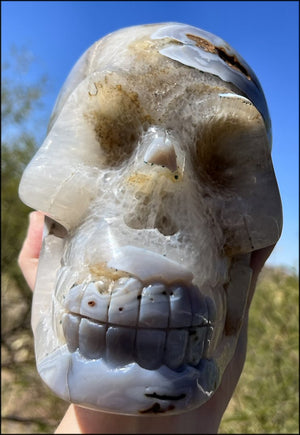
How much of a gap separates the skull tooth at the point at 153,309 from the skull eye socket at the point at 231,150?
0.17 m

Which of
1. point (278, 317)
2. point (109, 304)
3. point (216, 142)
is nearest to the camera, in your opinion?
point (109, 304)

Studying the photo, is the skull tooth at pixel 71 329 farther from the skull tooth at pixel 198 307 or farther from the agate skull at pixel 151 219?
the skull tooth at pixel 198 307

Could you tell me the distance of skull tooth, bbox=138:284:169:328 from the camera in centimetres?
38

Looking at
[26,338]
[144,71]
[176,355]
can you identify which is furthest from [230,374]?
[26,338]

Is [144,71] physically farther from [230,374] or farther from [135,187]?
[230,374]

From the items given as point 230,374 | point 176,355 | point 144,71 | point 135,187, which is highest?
point 144,71

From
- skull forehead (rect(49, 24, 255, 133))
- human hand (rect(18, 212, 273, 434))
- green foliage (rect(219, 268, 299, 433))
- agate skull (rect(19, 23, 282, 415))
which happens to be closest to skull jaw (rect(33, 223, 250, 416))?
agate skull (rect(19, 23, 282, 415))

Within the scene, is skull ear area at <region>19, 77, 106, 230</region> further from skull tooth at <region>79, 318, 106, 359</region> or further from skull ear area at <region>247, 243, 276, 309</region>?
skull ear area at <region>247, 243, 276, 309</region>

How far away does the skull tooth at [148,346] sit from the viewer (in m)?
0.37

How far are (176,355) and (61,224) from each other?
22 centimetres

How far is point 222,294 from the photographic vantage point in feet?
1.51

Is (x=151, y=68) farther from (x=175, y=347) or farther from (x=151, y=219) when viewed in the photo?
(x=175, y=347)

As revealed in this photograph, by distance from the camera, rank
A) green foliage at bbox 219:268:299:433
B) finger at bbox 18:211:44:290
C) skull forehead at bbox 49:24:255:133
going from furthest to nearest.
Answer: green foliage at bbox 219:268:299:433, finger at bbox 18:211:44:290, skull forehead at bbox 49:24:255:133

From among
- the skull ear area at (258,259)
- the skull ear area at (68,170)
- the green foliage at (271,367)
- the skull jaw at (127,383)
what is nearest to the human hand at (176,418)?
the skull ear area at (258,259)
